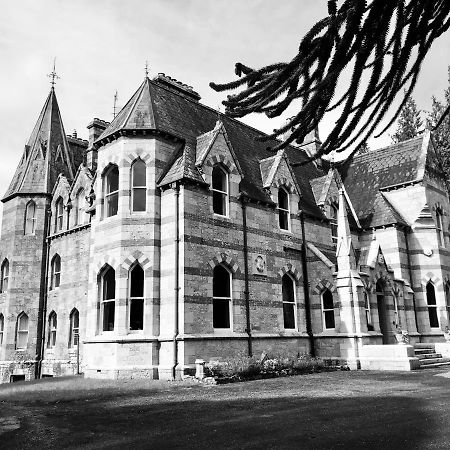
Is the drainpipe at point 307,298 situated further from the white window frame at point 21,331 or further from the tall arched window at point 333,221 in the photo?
the white window frame at point 21,331

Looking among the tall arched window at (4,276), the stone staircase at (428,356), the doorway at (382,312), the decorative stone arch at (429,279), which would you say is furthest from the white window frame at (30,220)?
the decorative stone arch at (429,279)

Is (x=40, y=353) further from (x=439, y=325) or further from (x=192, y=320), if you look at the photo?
(x=439, y=325)

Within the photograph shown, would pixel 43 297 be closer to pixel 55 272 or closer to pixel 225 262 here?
pixel 55 272

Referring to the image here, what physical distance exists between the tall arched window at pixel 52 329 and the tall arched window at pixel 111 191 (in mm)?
9357

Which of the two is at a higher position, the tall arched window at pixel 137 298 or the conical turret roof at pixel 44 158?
the conical turret roof at pixel 44 158

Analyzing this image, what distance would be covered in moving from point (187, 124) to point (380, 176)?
47.1ft

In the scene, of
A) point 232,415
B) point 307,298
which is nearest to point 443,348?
point 307,298

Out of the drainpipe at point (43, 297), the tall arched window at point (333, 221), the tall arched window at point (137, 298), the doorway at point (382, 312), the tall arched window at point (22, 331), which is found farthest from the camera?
the tall arched window at point (333, 221)

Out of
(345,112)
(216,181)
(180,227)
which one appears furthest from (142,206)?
(345,112)

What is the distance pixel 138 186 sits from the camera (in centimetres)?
1884

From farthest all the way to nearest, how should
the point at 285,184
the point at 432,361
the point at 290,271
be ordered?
the point at 285,184, the point at 290,271, the point at 432,361

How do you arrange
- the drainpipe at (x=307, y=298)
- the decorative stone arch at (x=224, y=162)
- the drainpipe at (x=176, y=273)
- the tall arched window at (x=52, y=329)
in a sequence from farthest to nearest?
the tall arched window at (x=52, y=329) → the drainpipe at (x=307, y=298) → the decorative stone arch at (x=224, y=162) → the drainpipe at (x=176, y=273)

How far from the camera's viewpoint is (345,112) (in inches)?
167

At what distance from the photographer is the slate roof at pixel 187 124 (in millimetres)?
19531
